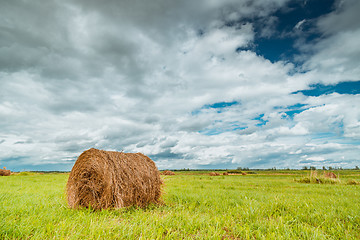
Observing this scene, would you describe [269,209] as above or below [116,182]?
below

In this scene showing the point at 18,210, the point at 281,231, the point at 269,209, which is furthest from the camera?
the point at 269,209

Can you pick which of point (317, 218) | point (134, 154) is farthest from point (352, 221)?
point (134, 154)

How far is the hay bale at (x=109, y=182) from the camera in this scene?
6898 mm

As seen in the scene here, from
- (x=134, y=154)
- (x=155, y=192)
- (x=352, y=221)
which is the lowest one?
(x=352, y=221)

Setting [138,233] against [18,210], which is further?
[18,210]

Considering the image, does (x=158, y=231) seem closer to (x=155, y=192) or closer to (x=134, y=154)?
(x=155, y=192)

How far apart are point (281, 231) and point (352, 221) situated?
109 inches

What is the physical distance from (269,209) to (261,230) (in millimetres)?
2252

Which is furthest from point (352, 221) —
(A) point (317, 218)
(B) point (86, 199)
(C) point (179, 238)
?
(B) point (86, 199)

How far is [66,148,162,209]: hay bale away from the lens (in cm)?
690

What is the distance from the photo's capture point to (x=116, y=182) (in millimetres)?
7000

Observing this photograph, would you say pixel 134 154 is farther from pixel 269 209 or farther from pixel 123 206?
pixel 269 209

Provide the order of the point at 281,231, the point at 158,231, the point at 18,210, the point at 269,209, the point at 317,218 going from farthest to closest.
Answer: the point at 269,209, the point at 317,218, the point at 18,210, the point at 281,231, the point at 158,231

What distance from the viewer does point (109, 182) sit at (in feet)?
22.4
